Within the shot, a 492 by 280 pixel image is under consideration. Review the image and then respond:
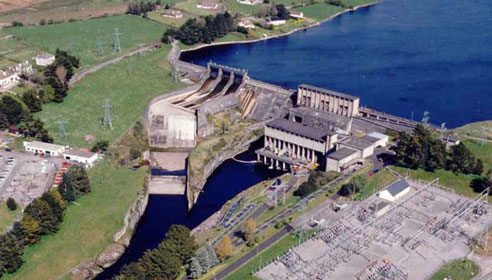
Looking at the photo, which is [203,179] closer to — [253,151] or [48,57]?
[253,151]

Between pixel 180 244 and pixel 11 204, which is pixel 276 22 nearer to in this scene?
pixel 11 204

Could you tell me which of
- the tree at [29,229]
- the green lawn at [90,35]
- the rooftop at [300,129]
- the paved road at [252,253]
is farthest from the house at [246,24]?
the tree at [29,229]

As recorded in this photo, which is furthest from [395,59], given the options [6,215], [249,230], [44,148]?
[6,215]

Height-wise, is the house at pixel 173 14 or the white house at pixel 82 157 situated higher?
the house at pixel 173 14

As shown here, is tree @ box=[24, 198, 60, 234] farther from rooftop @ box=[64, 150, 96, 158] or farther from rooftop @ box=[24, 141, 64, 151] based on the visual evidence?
rooftop @ box=[24, 141, 64, 151]

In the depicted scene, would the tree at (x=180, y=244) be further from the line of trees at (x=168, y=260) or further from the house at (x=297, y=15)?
the house at (x=297, y=15)

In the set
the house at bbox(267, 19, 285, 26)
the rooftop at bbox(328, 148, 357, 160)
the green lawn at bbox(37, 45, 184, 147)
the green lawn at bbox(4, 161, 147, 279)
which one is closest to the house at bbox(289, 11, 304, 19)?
the house at bbox(267, 19, 285, 26)

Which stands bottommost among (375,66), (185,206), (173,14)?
(185,206)

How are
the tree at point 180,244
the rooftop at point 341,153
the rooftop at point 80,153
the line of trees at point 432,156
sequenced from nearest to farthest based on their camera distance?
the tree at point 180,244 < the line of trees at point 432,156 < the rooftop at point 341,153 < the rooftop at point 80,153
